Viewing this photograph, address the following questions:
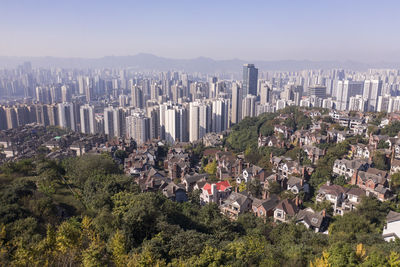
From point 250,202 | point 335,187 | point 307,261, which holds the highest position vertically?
point 307,261

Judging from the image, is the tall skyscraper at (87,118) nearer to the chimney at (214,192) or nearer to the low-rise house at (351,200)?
the chimney at (214,192)

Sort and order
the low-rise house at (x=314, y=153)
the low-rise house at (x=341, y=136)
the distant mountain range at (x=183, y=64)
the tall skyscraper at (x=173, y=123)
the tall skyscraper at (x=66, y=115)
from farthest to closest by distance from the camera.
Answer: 1. the distant mountain range at (x=183, y=64)
2. the tall skyscraper at (x=66, y=115)
3. the tall skyscraper at (x=173, y=123)
4. the low-rise house at (x=341, y=136)
5. the low-rise house at (x=314, y=153)

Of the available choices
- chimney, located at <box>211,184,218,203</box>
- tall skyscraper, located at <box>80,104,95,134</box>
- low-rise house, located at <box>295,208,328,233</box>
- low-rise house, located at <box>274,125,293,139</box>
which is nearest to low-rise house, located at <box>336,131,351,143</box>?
low-rise house, located at <box>274,125,293,139</box>

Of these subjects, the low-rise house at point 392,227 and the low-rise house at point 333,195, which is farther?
the low-rise house at point 333,195

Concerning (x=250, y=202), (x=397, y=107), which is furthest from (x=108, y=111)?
(x=397, y=107)

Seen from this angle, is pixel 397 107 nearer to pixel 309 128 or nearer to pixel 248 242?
pixel 309 128

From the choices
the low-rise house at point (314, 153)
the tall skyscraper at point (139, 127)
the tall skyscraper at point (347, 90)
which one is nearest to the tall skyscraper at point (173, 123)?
the tall skyscraper at point (139, 127)
